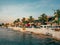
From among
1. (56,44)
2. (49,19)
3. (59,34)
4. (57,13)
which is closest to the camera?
(56,44)

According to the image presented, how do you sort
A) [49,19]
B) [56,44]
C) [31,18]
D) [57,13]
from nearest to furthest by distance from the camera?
[56,44]
[57,13]
[49,19]
[31,18]

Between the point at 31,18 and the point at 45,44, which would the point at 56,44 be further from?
the point at 31,18

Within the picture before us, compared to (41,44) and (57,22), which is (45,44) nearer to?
(41,44)

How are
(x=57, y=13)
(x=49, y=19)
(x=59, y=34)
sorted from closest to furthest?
(x=59, y=34)
(x=57, y=13)
(x=49, y=19)

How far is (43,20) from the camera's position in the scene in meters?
137

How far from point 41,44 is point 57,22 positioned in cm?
6119

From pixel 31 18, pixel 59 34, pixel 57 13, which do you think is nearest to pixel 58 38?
pixel 59 34

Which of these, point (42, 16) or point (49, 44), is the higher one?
point (42, 16)

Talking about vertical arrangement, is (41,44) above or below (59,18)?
below

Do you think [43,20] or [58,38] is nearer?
[58,38]

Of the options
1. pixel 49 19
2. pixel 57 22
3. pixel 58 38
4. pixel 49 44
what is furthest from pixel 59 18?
pixel 49 44

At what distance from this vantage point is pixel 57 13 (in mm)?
103125

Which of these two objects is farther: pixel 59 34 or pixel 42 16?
pixel 42 16

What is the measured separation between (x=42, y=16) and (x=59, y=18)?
109ft
